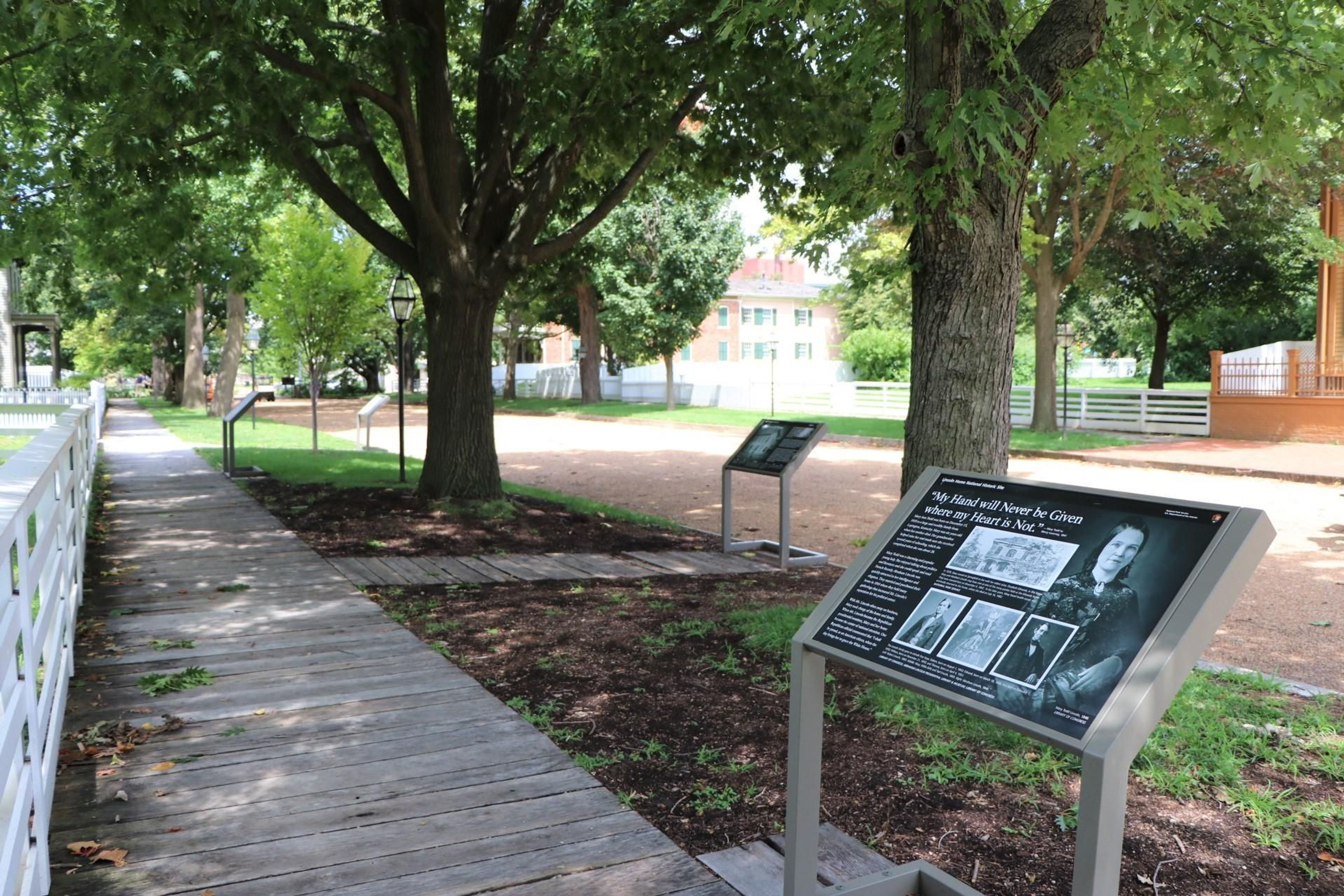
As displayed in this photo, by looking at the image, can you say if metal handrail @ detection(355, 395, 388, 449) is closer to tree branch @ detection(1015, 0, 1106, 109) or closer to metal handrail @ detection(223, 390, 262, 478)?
metal handrail @ detection(223, 390, 262, 478)

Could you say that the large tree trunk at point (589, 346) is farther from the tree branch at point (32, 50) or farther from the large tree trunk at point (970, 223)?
the large tree trunk at point (970, 223)

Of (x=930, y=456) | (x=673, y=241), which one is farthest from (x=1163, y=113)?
(x=673, y=241)

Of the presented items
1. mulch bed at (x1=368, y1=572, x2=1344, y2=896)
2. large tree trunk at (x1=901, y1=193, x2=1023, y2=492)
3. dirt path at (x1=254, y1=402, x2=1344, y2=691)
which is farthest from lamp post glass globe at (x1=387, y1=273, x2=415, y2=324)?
large tree trunk at (x1=901, y1=193, x2=1023, y2=492)

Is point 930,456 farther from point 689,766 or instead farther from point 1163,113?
point 1163,113

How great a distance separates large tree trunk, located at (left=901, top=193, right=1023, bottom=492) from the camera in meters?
4.94

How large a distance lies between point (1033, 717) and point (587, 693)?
3.09m

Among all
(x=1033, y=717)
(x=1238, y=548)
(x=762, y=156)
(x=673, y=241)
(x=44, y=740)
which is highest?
(x=673, y=241)

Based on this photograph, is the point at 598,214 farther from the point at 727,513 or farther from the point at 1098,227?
the point at 1098,227

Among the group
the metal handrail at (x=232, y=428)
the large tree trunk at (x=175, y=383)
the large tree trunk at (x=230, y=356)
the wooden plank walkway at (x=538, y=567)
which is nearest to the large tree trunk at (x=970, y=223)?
the wooden plank walkway at (x=538, y=567)

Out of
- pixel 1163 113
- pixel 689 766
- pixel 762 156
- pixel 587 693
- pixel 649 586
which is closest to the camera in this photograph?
pixel 689 766

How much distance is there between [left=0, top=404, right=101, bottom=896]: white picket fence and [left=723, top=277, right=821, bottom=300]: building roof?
59840mm

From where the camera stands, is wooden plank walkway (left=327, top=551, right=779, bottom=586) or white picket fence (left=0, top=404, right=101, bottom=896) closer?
white picket fence (left=0, top=404, right=101, bottom=896)

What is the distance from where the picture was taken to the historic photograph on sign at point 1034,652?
8.03 feet

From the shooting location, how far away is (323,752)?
4305mm
